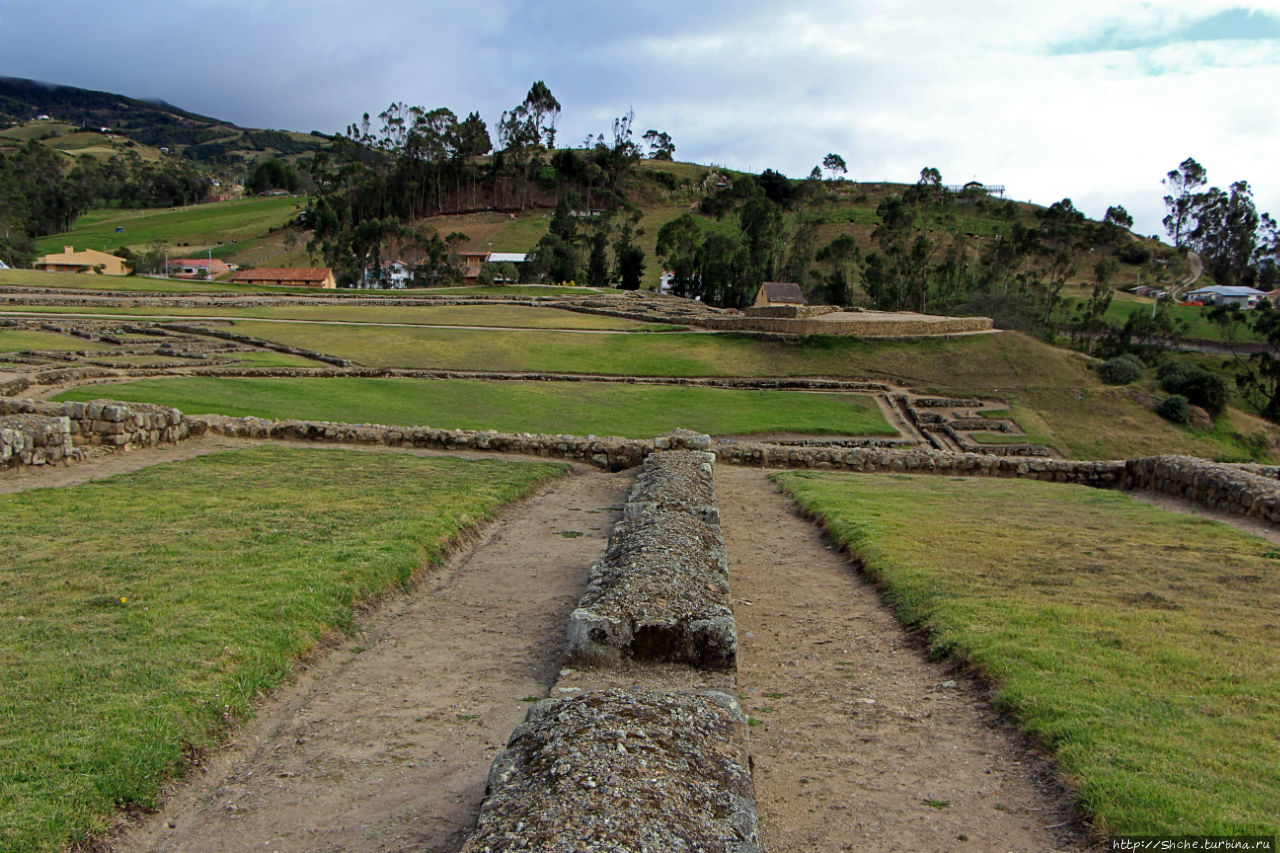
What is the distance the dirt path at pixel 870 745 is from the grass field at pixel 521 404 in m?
16.7

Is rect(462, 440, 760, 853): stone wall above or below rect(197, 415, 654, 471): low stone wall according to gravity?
above

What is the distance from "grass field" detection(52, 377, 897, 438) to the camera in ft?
75.6

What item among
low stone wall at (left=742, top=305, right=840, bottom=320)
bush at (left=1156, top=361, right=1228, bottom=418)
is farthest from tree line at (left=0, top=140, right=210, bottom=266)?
bush at (left=1156, top=361, right=1228, bottom=418)

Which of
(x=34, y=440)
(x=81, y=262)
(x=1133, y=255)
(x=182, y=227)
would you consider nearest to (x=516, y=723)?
(x=34, y=440)

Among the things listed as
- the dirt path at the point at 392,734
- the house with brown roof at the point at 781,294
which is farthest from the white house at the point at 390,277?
the dirt path at the point at 392,734

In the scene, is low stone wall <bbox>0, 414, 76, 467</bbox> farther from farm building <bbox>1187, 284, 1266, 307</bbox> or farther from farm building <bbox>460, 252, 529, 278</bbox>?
farm building <bbox>1187, 284, 1266, 307</bbox>

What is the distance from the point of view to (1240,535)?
12609mm

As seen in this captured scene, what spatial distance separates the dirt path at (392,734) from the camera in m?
4.95

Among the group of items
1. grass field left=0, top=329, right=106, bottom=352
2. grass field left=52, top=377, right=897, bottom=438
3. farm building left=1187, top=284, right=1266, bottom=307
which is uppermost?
farm building left=1187, top=284, right=1266, bottom=307

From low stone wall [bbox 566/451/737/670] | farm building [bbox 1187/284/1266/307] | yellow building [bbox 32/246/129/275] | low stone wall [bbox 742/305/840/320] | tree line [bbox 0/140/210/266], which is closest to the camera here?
low stone wall [bbox 566/451/737/670]

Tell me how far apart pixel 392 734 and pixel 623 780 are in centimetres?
266

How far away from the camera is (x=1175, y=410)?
4200 cm

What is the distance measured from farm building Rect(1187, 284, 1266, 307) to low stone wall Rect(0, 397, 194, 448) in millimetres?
117447

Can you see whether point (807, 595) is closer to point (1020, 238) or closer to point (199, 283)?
point (199, 283)
